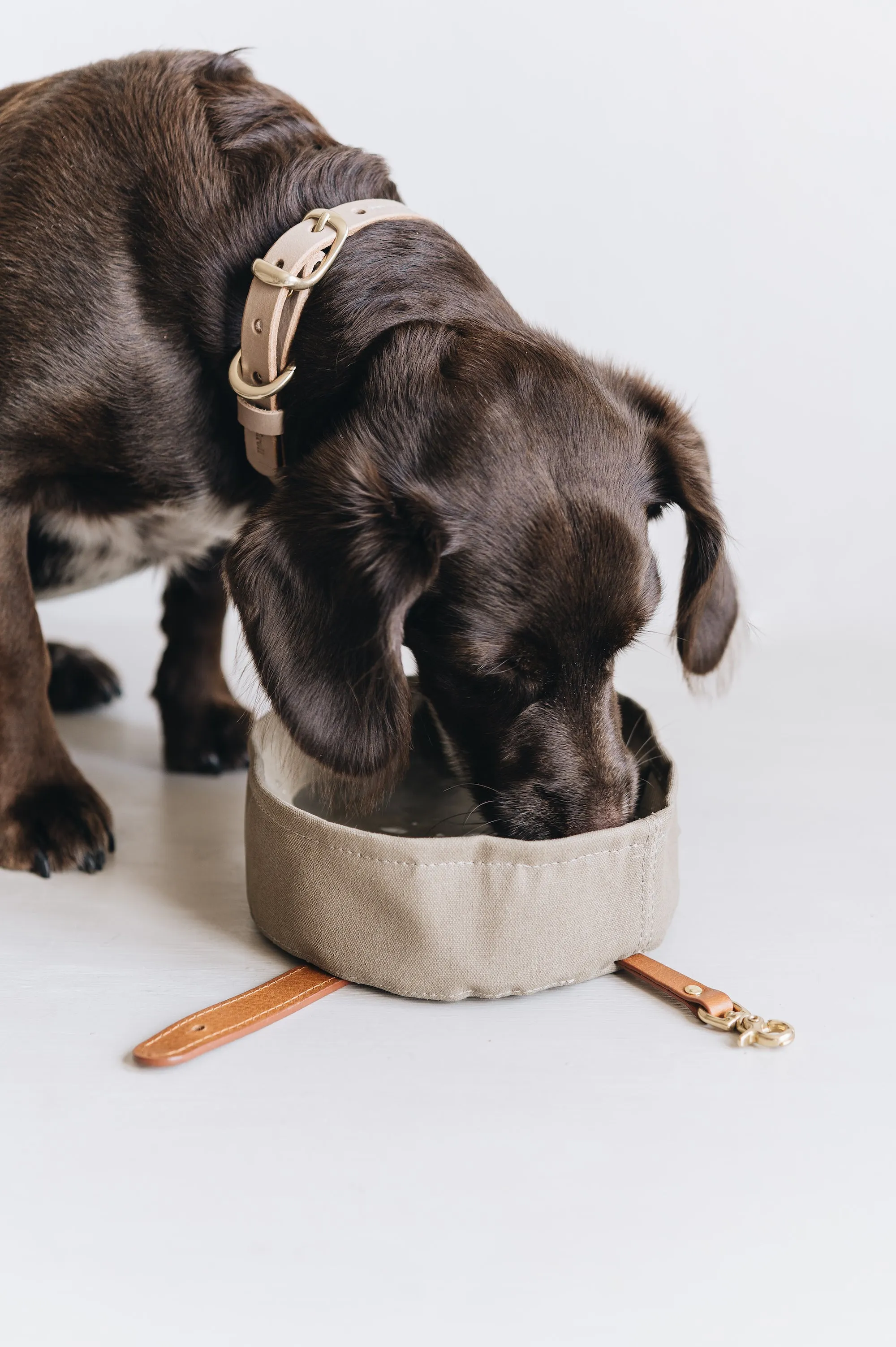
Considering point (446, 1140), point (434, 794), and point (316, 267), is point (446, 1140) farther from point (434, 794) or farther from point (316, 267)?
point (316, 267)

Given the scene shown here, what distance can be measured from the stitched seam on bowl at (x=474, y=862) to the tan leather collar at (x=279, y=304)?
0.58m

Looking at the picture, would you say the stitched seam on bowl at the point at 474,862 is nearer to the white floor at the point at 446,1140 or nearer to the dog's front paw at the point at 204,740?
the white floor at the point at 446,1140

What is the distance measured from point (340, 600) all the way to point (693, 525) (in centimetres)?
63

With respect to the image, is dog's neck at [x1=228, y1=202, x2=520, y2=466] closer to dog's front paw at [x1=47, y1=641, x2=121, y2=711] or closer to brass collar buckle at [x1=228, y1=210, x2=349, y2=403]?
brass collar buckle at [x1=228, y1=210, x2=349, y2=403]

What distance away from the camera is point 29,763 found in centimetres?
225

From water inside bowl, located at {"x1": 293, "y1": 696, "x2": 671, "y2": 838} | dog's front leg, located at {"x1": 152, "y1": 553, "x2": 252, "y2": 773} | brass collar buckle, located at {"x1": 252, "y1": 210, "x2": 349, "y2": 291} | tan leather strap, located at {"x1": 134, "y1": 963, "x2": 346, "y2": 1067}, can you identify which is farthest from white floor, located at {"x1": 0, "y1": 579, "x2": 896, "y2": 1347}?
brass collar buckle, located at {"x1": 252, "y1": 210, "x2": 349, "y2": 291}

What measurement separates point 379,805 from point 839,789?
911mm

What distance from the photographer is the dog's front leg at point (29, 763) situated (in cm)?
218

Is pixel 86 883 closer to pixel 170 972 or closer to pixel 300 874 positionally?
pixel 170 972

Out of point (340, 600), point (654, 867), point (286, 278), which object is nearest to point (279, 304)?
→ point (286, 278)

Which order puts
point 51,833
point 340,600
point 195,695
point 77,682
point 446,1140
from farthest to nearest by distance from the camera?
point 77,682 → point 195,695 → point 51,833 → point 340,600 → point 446,1140

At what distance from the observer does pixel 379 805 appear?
223 centimetres

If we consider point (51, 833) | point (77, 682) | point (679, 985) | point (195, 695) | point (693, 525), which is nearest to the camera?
point (679, 985)

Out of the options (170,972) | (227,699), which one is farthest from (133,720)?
(170,972)
